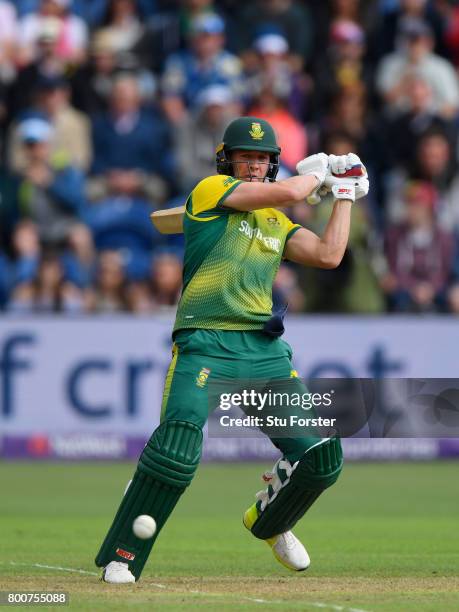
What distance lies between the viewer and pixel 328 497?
541 inches

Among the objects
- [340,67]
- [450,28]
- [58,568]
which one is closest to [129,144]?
[340,67]

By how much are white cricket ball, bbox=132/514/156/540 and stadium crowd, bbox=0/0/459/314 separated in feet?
29.0

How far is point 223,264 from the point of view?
25.7 feet

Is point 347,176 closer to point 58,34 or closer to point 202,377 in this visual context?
point 202,377

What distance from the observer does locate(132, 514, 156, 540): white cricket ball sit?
757cm

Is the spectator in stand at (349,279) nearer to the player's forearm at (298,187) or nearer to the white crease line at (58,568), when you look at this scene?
the white crease line at (58,568)

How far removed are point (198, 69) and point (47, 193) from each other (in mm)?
2826

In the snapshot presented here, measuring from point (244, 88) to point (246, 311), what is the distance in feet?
37.3

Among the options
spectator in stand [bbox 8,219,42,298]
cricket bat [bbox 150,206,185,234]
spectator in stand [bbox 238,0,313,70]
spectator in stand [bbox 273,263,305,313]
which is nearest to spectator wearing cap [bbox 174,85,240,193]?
spectator in stand [bbox 238,0,313,70]

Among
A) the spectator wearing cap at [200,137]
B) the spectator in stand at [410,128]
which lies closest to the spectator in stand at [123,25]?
the spectator wearing cap at [200,137]

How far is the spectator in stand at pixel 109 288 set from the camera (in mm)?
16656

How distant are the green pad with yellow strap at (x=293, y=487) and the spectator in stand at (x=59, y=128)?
10.5m

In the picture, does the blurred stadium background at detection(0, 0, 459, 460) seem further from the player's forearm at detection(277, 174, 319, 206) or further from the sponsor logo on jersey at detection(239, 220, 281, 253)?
the player's forearm at detection(277, 174, 319, 206)

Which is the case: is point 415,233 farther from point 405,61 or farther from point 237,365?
point 237,365
